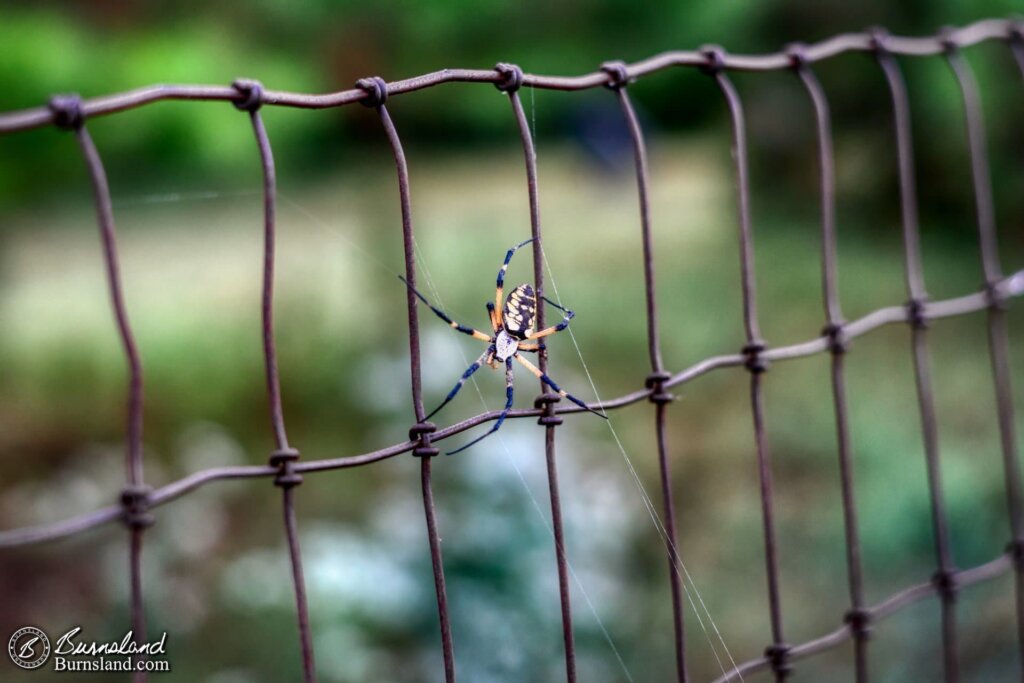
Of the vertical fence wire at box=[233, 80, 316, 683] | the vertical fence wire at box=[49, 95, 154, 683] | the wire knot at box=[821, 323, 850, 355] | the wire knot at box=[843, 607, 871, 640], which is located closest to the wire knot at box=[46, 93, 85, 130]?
the vertical fence wire at box=[49, 95, 154, 683]

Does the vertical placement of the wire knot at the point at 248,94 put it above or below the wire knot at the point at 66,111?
above

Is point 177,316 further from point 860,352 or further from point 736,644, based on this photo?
point 860,352

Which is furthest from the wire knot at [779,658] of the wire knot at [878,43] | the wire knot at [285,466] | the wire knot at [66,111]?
the wire knot at [66,111]

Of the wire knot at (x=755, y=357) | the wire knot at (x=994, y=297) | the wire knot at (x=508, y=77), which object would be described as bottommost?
the wire knot at (x=755, y=357)

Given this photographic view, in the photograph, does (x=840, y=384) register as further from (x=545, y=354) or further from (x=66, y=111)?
(x=66, y=111)

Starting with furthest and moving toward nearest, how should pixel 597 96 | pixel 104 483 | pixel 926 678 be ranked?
pixel 597 96, pixel 104 483, pixel 926 678

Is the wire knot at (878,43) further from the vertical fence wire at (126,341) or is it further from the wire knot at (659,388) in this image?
the vertical fence wire at (126,341)

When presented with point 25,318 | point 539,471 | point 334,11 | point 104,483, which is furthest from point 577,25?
point 25,318

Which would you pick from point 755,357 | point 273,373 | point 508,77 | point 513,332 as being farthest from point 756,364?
point 273,373
